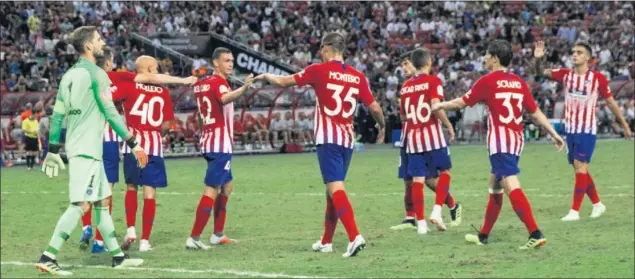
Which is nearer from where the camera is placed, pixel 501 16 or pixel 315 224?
pixel 315 224

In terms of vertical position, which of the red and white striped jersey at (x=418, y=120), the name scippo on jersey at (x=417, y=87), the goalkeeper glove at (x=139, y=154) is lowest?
the goalkeeper glove at (x=139, y=154)

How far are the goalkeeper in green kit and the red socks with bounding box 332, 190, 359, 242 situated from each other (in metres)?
2.96

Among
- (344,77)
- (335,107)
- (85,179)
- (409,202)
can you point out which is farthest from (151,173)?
(409,202)

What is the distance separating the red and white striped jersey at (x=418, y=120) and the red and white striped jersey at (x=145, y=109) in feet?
11.4

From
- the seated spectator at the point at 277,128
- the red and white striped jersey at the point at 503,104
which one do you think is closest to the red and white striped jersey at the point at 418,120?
the red and white striped jersey at the point at 503,104

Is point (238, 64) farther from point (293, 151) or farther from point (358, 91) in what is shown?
point (358, 91)

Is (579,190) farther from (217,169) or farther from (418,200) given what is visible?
(217,169)

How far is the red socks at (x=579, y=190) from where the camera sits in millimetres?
18078

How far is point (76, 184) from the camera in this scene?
11.6 metres

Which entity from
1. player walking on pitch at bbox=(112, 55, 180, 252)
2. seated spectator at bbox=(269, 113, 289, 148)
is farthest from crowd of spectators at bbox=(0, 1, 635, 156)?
player walking on pitch at bbox=(112, 55, 180, 252)

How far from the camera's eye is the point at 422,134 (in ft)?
53.8

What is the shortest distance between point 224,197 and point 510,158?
3.76m

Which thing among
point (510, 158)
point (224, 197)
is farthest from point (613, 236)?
point (224, 197)

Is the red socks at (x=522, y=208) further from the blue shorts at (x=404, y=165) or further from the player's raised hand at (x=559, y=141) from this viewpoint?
the blue shorts at (x=404, y=165)
